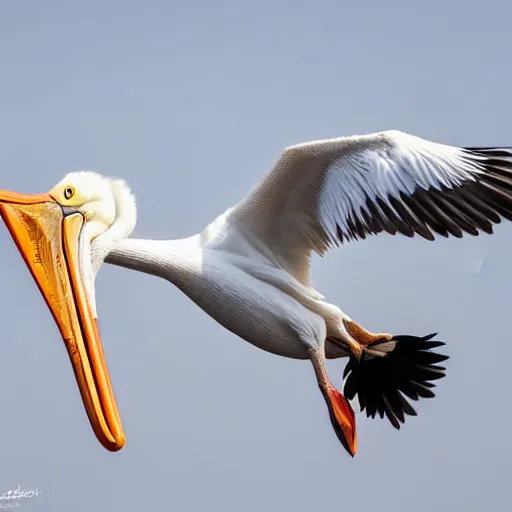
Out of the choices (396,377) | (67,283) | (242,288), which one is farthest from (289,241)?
(67,283)

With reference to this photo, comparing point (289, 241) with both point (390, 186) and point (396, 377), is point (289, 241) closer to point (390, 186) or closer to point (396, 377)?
point (390, 186)

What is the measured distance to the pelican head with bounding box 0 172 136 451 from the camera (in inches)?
308

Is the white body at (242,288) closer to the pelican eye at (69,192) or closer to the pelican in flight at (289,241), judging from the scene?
the pelican in flight at (289,241)

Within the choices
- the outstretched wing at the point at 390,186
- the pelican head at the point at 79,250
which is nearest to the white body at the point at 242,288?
the pelican head at the point at 79,250

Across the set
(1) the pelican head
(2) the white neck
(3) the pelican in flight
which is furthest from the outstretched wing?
(1) the pelican head

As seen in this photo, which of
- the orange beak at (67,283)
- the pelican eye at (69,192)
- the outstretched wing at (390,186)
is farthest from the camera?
the pelican eye at (69,192)

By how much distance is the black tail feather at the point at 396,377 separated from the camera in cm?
912

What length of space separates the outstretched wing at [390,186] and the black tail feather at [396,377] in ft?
3.28

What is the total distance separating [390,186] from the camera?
807cm

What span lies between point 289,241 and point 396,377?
1.24 meters

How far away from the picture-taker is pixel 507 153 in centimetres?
797

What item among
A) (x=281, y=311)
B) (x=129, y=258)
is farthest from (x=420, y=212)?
(x=129, y=258)

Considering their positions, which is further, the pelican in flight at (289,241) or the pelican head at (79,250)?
the pelican in flight at (289,241)

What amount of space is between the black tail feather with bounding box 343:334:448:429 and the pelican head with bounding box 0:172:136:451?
6.21 feet
